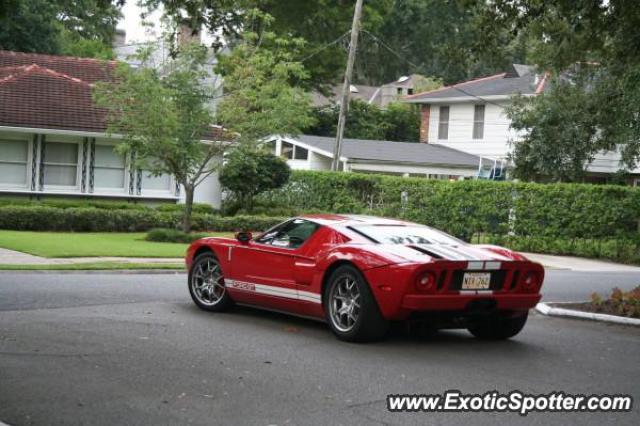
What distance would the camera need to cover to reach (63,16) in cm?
6425

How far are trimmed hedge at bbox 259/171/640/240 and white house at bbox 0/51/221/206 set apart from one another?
535cm

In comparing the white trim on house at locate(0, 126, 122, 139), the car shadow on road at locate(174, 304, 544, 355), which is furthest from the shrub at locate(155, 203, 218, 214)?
the car shadow on road at locate(174, 304, 544, 355)

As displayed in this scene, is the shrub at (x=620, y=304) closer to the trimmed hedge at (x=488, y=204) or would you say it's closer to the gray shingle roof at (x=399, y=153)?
the trimmed hedge at (x=488, y=204)

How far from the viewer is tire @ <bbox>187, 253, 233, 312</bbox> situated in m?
11.5

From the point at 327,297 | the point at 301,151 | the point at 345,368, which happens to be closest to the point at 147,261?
the point at 327,297

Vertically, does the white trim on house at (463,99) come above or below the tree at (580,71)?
above

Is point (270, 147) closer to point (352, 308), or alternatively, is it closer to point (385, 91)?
point (352, 308)

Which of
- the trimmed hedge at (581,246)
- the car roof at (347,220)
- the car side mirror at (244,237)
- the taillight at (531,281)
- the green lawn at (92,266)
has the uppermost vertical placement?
the car roof at (347,220)

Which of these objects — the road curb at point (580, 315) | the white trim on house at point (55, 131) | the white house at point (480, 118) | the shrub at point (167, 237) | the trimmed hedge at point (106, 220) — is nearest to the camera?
the road curb at point (580, 315)

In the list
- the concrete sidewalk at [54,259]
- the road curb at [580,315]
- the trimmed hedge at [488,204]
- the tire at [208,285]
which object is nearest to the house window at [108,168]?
the trimmed hedge at [488,204]

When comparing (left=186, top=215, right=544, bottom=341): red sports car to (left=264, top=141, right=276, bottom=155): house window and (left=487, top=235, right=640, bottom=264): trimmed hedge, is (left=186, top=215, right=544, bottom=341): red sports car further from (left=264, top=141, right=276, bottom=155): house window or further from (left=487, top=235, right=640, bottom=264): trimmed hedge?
(left=487, top=235, right=640, bottom=264): trimmed hedge

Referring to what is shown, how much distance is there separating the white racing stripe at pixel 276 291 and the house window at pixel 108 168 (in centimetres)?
2168

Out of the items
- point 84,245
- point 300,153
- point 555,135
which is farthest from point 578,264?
point 300,153

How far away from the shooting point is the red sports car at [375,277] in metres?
9.26
